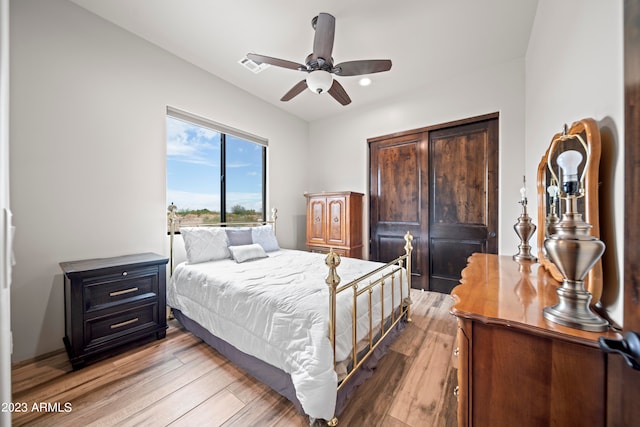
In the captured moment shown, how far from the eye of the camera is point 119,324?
199 cm

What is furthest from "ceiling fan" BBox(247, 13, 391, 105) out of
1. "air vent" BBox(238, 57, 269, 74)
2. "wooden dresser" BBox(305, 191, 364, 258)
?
"wooden dresser" BBox(305, 191, 364, 258)

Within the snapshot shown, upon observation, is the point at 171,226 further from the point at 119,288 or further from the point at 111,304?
the point at 111,304

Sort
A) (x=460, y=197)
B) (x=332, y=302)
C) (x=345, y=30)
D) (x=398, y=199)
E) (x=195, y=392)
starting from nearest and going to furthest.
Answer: (x=332, y=302), (x=195, y=392), (x=345, y=30), (x=460, y=197), (x=398, y=199)

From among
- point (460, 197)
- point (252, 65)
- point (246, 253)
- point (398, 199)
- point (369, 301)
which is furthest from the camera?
point (398, 199)

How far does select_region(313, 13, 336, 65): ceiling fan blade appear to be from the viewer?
1.85 meters

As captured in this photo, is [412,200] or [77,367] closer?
[77,367]

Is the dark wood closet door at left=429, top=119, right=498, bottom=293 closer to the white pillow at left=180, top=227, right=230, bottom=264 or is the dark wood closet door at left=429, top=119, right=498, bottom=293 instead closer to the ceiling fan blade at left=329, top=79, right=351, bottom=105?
the ceiling fan blade at left=329, top=79, right=351, bottom=105

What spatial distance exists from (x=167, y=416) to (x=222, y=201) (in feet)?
8.28

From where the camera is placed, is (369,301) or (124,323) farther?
(124,323)

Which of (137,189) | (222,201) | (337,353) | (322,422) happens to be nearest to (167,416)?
(322,422)

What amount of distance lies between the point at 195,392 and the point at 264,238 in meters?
1.91

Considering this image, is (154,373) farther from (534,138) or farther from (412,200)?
(534,138)

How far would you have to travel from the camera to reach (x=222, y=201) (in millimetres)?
3434

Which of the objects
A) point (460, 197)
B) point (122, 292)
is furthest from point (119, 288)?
point (460, 197)
